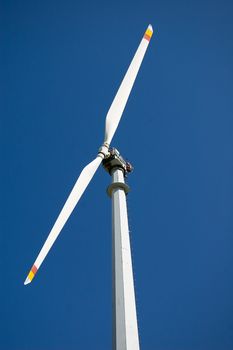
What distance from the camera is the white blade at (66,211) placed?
465 inches

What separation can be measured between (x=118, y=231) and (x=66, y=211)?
3.07m

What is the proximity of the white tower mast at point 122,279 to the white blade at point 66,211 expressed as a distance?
1.43m

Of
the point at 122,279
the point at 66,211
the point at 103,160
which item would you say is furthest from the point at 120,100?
the point at 122,279

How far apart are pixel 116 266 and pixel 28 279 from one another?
3.17 meters

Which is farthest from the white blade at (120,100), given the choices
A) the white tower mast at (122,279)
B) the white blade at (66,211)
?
the white tower mast at (122,279)

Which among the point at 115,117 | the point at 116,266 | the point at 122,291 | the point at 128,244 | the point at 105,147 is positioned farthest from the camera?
the point at 115,117

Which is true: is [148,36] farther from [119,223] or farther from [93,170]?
[119,223]

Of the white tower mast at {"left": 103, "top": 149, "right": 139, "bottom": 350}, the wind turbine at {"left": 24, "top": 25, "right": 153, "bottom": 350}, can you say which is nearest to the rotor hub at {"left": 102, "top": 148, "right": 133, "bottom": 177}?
the wind turbine at {"left": 24, "top": 25, "right": 153, "bottom": 350}

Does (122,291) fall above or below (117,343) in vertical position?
above

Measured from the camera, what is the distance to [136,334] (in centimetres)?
823

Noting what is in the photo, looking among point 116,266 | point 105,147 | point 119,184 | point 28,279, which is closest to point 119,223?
point 116,266

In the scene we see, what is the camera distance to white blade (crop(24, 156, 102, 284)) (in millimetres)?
11820

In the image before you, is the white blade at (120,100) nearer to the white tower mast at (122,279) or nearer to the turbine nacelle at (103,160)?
the turbine nacelle at (103,160)

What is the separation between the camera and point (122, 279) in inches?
370
